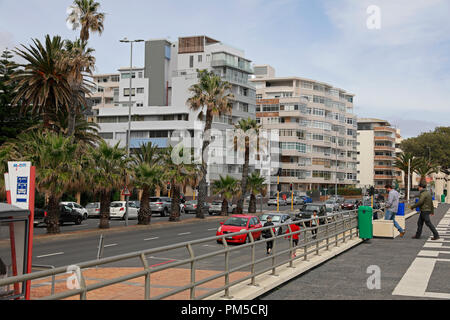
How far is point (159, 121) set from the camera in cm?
8444

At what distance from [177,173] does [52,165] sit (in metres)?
13.0

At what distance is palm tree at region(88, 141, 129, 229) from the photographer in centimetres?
2928

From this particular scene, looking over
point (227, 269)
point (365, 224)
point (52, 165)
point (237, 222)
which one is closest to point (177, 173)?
point (52, 165)

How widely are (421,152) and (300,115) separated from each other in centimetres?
3179

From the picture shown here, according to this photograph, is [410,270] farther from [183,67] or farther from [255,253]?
[183,67]

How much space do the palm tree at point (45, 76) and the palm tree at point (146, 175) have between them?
6270 millimetres

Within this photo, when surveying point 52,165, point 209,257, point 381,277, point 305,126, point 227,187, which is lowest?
point 381,277

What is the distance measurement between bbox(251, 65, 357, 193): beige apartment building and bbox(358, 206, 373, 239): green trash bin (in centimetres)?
8416

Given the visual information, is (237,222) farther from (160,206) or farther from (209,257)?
(160,206)

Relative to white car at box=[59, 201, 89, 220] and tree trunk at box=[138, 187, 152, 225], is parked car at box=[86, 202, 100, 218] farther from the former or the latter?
tree trunk at box=[138, 187, 152, 225]

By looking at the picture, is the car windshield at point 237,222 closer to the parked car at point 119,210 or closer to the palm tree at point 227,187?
the parked car at point 119,210

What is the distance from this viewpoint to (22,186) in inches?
359
